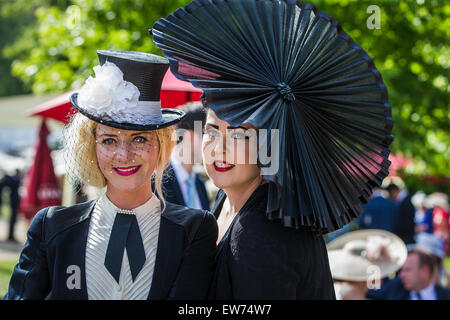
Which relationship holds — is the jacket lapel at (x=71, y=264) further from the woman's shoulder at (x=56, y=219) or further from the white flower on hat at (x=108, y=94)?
the white flower on hat at (x=108, y=94)

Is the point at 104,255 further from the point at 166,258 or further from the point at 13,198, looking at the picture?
the point at 13,198

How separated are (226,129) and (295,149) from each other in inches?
11.5

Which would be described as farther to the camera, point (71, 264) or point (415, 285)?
point (415, 285)

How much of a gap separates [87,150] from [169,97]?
97.5 inches

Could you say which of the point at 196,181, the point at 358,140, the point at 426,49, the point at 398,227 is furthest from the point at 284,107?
the point at 398,227

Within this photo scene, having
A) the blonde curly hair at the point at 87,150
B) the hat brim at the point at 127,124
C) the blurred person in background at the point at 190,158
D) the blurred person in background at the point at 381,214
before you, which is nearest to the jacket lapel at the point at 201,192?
the blurred person in background at the point at 190,158

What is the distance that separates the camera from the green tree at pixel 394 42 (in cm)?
712

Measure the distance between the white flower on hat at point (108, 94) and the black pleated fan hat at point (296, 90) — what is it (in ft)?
0.68

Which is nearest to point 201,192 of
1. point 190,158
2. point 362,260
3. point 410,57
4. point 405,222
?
point 190,158

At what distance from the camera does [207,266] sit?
238 centimetres

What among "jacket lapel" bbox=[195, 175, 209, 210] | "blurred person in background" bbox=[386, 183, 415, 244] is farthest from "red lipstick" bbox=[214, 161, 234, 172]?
"blurred person in background" bbox=[386, 183, 415, 244]

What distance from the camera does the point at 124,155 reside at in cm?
237

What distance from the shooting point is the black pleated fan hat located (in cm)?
233
